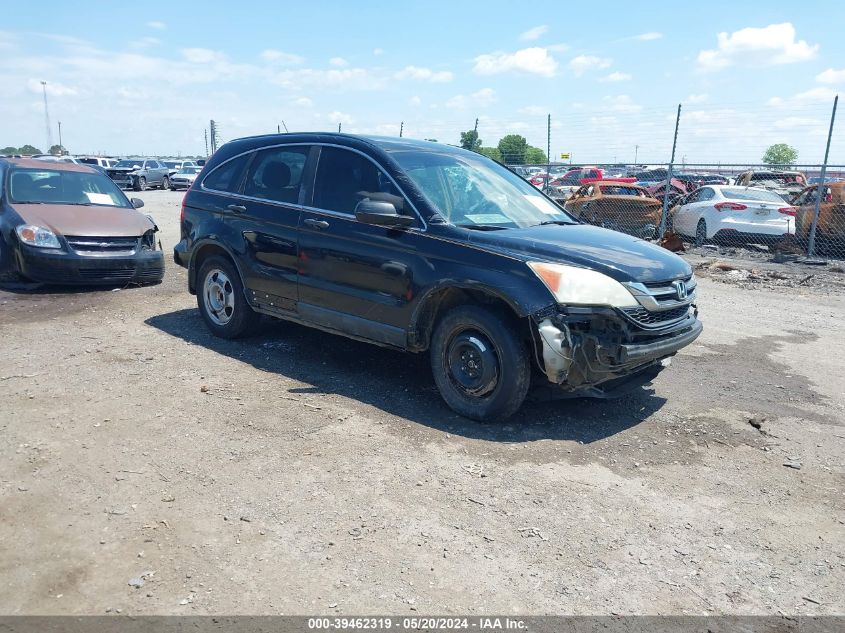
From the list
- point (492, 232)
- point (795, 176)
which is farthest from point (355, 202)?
point (795, 176)

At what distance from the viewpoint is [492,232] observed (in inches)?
193

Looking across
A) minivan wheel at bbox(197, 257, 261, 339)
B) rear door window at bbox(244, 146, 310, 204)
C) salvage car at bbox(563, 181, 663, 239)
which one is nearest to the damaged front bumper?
Result: rear door window at bbox(244, 146, 310, 204)

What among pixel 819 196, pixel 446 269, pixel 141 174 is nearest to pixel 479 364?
pixel 446 269

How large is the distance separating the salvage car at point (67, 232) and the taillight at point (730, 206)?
37.1 ft

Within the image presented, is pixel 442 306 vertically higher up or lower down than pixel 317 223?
lower down

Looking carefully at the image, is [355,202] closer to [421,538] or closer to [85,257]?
[421,538]

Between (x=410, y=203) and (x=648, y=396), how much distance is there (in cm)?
238

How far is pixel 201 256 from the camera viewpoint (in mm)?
6852

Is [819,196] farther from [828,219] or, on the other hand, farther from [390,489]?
[390,489]

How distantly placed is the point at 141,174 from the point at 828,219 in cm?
3234

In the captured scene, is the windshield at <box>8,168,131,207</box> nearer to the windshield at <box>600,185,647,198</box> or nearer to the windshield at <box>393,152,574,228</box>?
the windshield at <box>393,152,574,228</box>

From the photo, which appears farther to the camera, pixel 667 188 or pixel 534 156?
pixel 534 156

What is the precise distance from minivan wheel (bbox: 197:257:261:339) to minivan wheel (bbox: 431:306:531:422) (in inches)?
91.2

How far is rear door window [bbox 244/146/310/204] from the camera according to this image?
5.97 m
